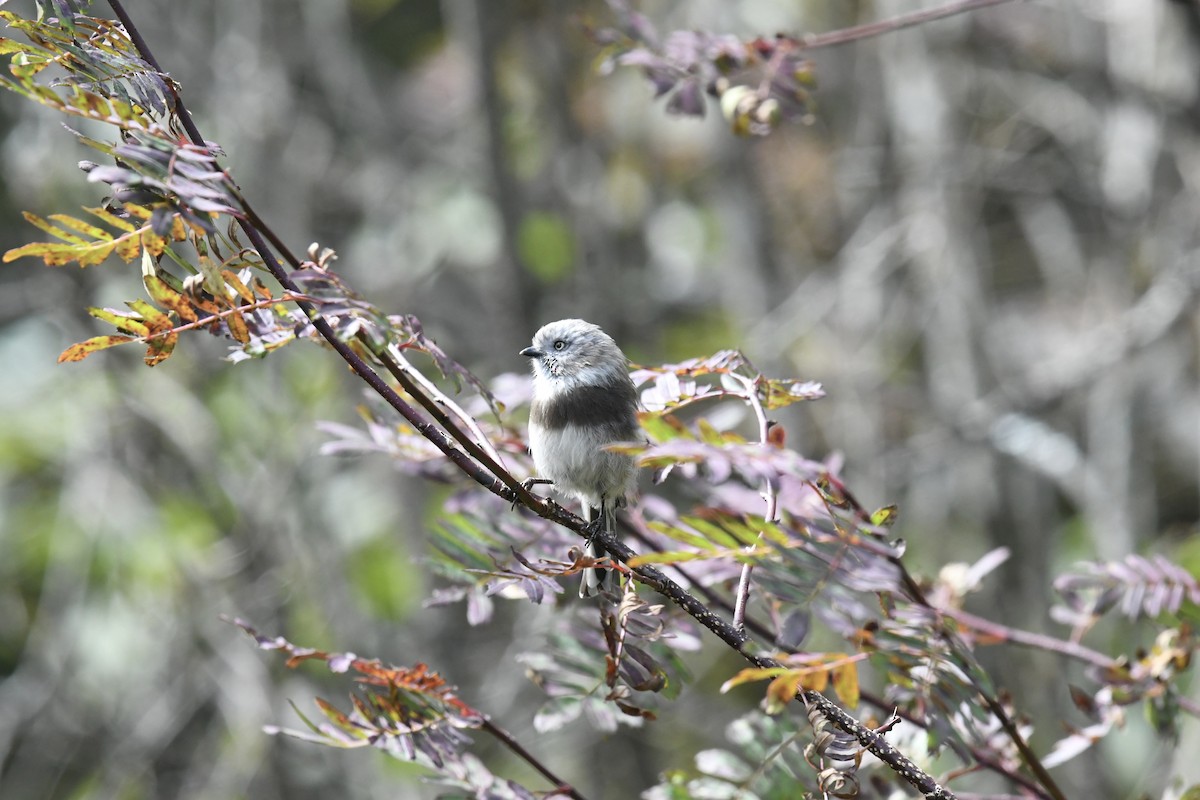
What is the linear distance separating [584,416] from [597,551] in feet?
1.06

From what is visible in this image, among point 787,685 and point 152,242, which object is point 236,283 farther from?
point 787,685

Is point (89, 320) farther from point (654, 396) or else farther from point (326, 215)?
point (654, 396)

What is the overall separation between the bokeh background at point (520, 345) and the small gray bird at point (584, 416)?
8.89ft

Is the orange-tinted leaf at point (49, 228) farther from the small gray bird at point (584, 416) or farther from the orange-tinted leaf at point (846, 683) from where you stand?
the small gray bird at point (584, 416)

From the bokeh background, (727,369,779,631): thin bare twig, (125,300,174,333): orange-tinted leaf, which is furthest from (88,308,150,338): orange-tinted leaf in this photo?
the bokeh background

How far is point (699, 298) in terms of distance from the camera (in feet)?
26.1

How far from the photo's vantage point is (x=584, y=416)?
2.86 m

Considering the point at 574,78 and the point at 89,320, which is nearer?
the point at 89,320

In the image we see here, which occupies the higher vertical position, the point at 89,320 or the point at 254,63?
the point at 254,63

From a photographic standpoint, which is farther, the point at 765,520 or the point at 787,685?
the point at 765,520

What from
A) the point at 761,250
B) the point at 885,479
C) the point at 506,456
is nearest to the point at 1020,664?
the point at 885,479

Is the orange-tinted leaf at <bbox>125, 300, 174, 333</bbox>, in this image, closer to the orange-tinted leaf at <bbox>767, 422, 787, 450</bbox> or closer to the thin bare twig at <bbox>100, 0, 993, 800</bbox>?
the thin bare twig at <bbox>100, 0, 993, 800</bbox>

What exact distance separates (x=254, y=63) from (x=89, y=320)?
157 cm

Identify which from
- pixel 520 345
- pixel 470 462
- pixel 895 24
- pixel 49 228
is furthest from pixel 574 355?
pixel 520 345
